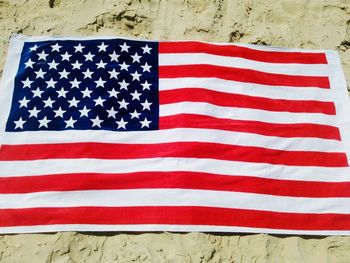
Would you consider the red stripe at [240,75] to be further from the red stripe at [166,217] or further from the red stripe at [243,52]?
the red stripe at [166,217]

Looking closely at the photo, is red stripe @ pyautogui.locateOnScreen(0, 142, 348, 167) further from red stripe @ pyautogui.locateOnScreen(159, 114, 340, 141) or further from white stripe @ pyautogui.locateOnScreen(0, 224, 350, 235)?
white stripe @ pyautogui.locateOnScreen(0, 224, 350, 235)

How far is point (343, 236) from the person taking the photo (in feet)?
8.07

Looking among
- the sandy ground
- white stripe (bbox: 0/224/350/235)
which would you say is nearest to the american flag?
white stripe (bbox: 0/224/350/235)

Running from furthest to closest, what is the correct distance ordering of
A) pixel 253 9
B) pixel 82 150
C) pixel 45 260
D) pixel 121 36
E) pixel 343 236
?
pixel 253 9 < pixel 121 36 < pixel 82 150 < pixel 343 236 < pixel 45 260

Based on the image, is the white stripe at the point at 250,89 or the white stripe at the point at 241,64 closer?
the white stripe at the point at 250,89

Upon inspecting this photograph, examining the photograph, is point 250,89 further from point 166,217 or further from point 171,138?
point 166,217

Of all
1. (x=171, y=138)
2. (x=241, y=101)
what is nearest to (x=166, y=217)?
(x=171, y=138)

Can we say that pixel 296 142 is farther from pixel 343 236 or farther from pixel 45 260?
pixel 45 260

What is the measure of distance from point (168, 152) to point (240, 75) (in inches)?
31.8

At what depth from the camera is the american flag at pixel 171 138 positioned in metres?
2.45

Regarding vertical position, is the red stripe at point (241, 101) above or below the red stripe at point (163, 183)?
above

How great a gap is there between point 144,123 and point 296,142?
95 cm

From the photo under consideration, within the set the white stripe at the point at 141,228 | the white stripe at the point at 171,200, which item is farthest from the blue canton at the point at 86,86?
the white stripe at the point at 141,228

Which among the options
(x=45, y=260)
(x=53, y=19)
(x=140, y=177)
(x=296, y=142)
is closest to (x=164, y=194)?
(x=140, y=177)
